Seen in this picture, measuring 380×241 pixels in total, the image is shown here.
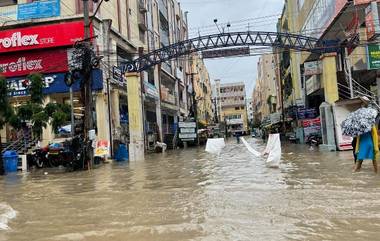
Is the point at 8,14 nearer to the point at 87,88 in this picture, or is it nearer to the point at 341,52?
the point at 87,88

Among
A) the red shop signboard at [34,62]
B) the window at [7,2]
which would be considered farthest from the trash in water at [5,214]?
the window at [7,2]

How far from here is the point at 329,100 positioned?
2805cm

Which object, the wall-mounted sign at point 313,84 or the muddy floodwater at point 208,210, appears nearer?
the muddy floodwater at point 208,210

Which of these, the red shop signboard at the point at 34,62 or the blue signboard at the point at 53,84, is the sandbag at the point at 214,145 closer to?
the blue signboard at the point at 53,84

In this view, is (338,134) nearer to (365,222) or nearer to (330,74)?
(330,74)

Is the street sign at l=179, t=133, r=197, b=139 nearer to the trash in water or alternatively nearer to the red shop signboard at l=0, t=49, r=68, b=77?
the red shop signboard at l=0, t=49, r=68, b=77

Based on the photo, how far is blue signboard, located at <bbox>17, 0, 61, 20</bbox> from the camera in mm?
30609

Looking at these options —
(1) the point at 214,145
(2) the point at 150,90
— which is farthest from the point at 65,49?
(2) the point at 150,90

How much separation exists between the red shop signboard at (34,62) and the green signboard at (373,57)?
56.8ft

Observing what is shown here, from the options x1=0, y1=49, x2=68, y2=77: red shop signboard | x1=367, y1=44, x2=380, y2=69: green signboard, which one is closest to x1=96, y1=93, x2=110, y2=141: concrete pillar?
x1=0, y1=49, x2=68, y2=77: red shop signboard

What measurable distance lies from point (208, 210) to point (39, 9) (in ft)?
85.4

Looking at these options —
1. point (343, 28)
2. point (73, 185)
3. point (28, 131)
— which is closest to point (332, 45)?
point (343, 28)

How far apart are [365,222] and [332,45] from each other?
25.5m

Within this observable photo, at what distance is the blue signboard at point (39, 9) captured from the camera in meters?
30.6
